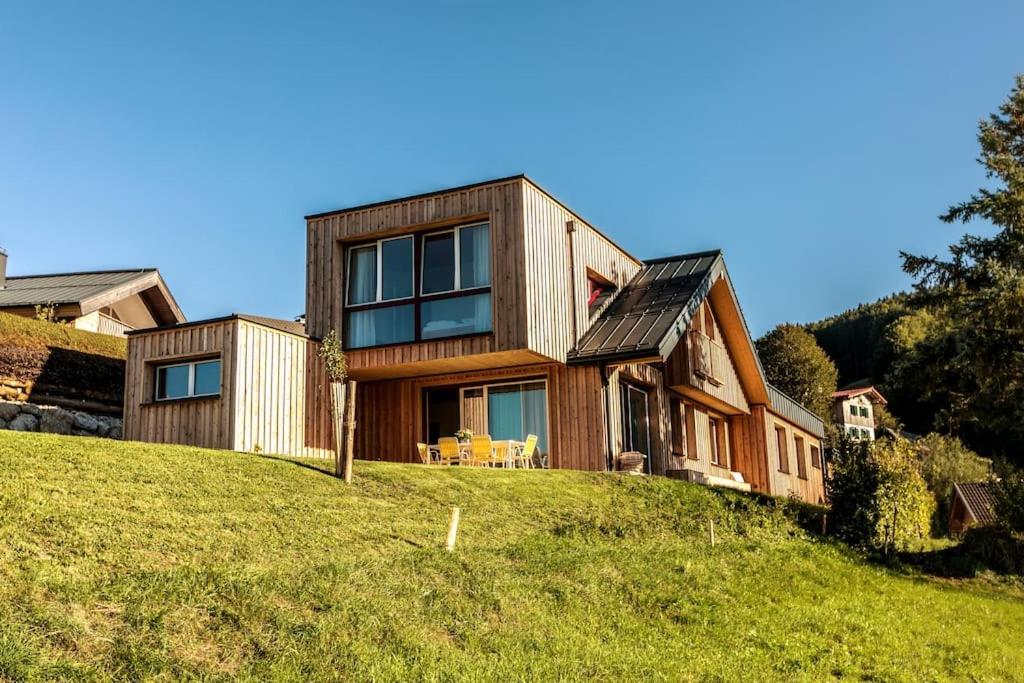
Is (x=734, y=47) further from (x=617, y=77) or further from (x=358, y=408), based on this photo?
(x=358, y=408)

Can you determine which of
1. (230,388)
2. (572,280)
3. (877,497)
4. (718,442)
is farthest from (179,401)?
(718,442)

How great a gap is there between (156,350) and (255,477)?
7.81m

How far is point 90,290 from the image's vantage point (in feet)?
104

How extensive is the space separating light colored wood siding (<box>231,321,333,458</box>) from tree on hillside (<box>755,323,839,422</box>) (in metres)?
42.7

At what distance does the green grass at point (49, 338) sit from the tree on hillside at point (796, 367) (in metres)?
42.5

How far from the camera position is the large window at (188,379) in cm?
1809

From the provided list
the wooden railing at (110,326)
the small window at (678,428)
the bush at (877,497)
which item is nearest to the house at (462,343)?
the small window at (678,428)

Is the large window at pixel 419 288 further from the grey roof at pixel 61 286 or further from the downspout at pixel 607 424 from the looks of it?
the grey roof at pixel 61 286

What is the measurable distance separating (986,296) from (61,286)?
93.2ft

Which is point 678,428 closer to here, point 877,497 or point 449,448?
point 449,448

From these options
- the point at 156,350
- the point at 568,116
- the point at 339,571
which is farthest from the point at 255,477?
the point at 156,350

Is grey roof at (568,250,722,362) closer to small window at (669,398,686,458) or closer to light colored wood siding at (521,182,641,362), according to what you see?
light colored wood siding at (521,182,641,362)

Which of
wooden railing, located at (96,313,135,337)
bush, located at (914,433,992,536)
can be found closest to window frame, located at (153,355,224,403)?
wooden railing, located at (96,313,135,337)

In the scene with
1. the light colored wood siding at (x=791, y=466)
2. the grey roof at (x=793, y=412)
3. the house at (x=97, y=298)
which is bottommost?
the light colored wood siding at (x=791, y=466)
